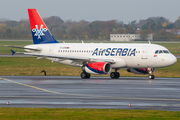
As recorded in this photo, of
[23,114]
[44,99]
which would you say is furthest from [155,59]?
[23,114]

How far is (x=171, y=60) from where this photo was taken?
39.2m

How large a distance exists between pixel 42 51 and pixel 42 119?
3211 centimetres

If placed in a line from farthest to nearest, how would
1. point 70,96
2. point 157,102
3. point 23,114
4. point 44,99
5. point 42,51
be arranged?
point 42,51
point 70,96
point 44,99
point 157,102
point 23,114

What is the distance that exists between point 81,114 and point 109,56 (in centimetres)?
2548

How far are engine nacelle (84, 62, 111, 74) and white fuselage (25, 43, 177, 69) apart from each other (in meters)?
1.30

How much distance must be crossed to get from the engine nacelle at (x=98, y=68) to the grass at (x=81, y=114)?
70.3ft

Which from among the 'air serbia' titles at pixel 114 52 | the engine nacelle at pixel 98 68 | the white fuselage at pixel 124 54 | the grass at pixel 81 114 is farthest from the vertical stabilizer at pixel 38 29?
the grass at pixel 81 114

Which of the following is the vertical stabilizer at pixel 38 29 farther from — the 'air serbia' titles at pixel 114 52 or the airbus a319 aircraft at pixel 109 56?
the 'air serbia' titles at pixel 114 52

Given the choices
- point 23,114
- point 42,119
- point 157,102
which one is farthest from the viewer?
point 157,102

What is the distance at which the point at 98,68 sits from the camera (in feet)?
132

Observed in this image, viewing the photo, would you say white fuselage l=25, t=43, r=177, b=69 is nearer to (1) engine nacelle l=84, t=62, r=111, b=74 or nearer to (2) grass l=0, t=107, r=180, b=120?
(1) engine nacelle l=84, t=62, r=111, b=74

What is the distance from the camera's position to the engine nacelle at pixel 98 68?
40044 millimetres

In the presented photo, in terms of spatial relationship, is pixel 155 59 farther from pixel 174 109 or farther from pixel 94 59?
pixel 174 109

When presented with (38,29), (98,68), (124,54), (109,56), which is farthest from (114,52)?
(38,29)
